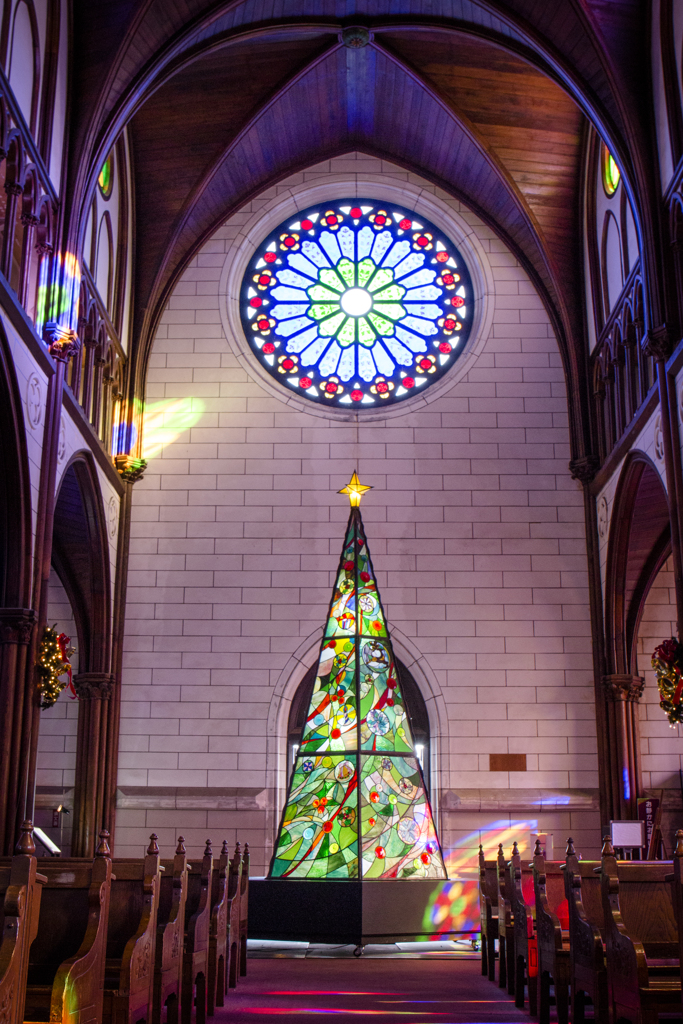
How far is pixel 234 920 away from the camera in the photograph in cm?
677

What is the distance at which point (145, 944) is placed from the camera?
437 cm

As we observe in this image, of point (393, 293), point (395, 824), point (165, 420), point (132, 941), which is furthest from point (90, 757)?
point (132, 941)

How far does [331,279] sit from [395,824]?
8849mm

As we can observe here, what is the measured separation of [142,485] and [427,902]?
7.42 metres

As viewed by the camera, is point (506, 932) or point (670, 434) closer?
point (506, 932)

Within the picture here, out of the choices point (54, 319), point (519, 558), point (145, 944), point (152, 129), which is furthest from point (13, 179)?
point (519, 558)

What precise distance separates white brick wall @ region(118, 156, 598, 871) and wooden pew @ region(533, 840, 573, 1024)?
6.61 metres

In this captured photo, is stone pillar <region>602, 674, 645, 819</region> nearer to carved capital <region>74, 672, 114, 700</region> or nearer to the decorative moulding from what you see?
the decorative moulding

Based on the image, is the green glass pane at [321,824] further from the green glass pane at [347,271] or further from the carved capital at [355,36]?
the carved capital at [355,36]

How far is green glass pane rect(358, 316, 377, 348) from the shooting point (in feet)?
47.3

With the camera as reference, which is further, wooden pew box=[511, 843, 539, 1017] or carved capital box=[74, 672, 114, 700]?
carved capital box=[74, 672, 114, 700]

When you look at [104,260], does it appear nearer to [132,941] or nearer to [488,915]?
[488,915]

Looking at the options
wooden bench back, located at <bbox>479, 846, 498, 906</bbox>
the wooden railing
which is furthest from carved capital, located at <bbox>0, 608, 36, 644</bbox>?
the wooden railing

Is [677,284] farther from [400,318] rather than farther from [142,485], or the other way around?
[142,485]
